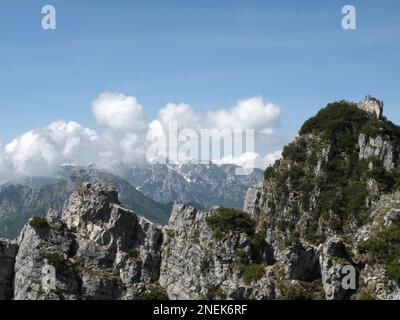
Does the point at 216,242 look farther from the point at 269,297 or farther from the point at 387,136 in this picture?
the point at 387,136

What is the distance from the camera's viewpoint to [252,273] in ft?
297

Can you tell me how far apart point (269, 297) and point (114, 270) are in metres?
28.2

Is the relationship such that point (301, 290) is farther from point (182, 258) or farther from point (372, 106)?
point (372, 106)

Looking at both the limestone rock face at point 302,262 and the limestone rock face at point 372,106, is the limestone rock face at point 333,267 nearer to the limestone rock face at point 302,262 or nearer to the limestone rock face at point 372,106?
the limestone rock face at point 302,262

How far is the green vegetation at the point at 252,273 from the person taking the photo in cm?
8988

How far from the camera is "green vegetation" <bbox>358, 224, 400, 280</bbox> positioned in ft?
289

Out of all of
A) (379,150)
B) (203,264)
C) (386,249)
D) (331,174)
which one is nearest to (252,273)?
(203,264)

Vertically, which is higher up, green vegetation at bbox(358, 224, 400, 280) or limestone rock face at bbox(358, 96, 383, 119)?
limestone rock face at bbox(358, 96, 383, 119)

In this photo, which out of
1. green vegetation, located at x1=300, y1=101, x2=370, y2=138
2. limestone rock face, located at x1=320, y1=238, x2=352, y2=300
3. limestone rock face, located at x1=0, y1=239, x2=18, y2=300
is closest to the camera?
limestone rock face, located at x1=320, y1=238, x2=352, y2=300

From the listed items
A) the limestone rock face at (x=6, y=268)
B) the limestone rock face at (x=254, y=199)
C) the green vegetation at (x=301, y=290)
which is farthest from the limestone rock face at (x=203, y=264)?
the limestone rock face at (x=254, y=199)

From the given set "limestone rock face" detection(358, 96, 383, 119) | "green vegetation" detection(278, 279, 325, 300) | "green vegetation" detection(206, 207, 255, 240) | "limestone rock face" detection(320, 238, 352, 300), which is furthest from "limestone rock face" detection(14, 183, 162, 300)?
"limestone rock face" detection(358, 96, 383, 119)

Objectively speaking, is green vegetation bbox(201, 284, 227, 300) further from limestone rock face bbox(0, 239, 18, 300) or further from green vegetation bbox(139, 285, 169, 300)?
limestone rock face bbox(0, 239, 18, 300)

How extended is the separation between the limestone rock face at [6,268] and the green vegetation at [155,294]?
23392mm

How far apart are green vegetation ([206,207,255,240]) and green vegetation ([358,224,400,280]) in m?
20.5
